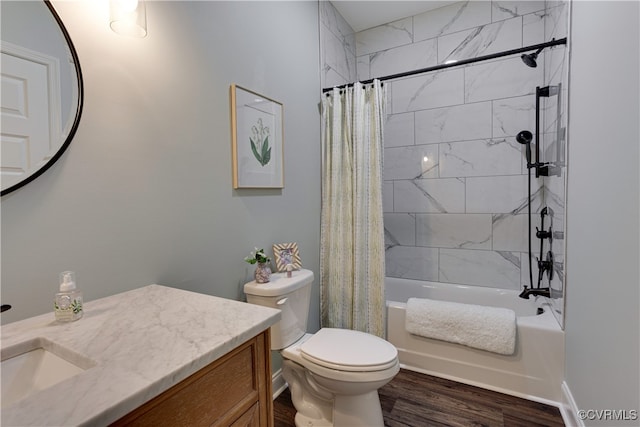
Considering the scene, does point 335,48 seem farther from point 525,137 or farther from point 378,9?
point 525,137

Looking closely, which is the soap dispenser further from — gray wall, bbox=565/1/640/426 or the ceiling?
the ceiling

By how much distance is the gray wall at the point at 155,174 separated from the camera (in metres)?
0.95

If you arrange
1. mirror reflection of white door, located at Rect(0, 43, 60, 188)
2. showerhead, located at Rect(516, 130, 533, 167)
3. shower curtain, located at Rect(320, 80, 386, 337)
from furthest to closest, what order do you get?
showerhead, located at Rect(516, 130, 533, 167), shower curtain, located at Rect(320, 80, 386, 337), mirror reflection of white door, located at Rect(0, 43, 60, 188)

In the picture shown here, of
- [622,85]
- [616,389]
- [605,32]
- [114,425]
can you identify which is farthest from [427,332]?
[114,425]

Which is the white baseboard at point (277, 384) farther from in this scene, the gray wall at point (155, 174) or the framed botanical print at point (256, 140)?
the framed botanical print at point (256, 140)

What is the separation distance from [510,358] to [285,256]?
150cm

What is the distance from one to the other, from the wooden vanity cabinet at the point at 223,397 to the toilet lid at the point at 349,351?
1.75ft

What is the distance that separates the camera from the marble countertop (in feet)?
1.68

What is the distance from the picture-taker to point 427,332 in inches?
80.9

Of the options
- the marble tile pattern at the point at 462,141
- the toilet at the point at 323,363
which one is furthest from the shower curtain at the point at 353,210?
the marble tile pattern at the point at 462,141

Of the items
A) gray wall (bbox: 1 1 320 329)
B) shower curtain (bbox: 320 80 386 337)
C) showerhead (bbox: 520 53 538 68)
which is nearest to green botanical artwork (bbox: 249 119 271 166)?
gray wall (bbox: 1 1 320 329)

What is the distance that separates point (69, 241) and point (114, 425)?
2.28 feet

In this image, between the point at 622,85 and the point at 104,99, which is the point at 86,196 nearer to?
the point at 104,99

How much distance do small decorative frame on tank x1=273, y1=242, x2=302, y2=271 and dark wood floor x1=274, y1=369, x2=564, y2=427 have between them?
835 mm
